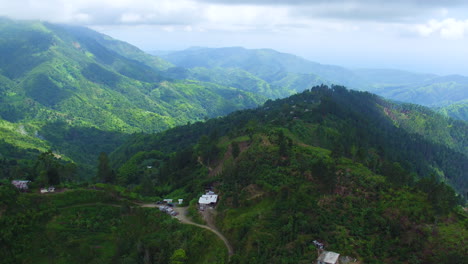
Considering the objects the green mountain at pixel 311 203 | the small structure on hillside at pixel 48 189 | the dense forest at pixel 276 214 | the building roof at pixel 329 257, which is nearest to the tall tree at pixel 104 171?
the dense forest at pixel 276 214

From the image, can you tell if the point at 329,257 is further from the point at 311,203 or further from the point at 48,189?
the point at 48,189

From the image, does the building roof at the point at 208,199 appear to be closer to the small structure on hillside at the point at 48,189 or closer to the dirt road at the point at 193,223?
the dirt road at the point at 193,223

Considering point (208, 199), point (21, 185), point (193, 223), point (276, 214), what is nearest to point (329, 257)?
point (276, 214)

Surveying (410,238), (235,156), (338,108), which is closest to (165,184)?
(235,156)

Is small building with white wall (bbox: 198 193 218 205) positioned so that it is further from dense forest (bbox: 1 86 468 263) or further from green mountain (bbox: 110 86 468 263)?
dense forest (bbox: 1 86 468 263)

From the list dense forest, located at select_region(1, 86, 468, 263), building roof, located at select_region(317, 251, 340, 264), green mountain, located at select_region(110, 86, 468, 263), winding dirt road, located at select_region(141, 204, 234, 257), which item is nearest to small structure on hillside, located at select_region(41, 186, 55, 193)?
dense forest, located at select_region(1, 86, 468, 263)
